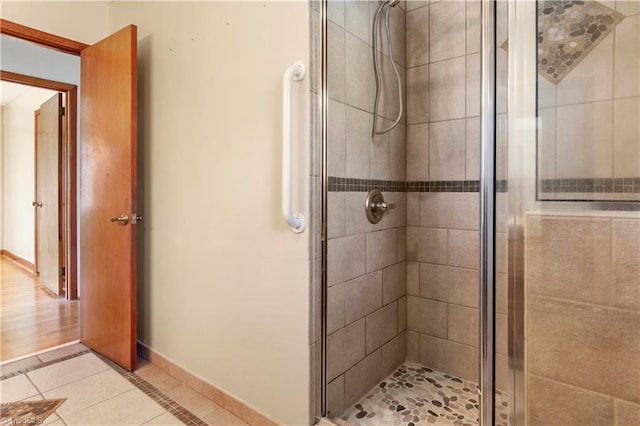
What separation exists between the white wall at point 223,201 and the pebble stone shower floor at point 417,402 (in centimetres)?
41

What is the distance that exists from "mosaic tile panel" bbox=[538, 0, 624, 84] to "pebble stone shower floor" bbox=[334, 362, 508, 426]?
55.9 inches

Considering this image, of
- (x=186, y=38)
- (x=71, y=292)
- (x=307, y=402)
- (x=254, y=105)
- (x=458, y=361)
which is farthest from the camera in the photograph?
(x=71, y=292)

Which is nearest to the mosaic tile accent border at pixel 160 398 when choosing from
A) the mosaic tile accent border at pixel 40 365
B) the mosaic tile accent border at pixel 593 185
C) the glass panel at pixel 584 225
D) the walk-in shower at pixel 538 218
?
the mosaic tile accent border at pixel 40 365

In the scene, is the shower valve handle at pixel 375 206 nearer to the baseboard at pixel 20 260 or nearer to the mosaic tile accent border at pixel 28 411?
the mosaic tile accent border at pixel 28 411

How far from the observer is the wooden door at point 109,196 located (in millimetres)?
1889

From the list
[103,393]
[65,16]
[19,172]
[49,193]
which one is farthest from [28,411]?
[19,172]

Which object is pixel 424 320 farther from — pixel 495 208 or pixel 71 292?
pixel 71 292

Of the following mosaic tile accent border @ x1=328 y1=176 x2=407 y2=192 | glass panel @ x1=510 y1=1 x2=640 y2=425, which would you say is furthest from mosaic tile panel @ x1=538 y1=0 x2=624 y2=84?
mosaic tile accent border @ x1=328 y1=176 x2=407 y2=192

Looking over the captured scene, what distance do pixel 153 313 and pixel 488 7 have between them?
7.07 ft

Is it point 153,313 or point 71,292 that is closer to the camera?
point 153,313

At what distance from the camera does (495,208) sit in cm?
104

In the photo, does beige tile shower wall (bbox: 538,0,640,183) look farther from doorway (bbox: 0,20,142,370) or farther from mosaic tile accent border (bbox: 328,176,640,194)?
doorway (bbox: 0,20,142,370)

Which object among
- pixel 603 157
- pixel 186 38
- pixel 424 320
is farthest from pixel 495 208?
pixel 186 38

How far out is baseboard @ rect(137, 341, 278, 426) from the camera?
1.48 meters
